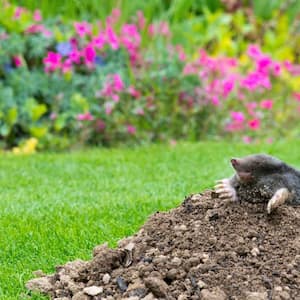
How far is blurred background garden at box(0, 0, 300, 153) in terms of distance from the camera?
855cm

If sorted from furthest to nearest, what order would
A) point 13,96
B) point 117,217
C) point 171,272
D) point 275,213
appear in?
1. point 13,96
2. point 117,217
3. point 275,213
4. point 171,272

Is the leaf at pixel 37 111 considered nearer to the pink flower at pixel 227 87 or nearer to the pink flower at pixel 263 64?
the pink flower at pixel 227 87

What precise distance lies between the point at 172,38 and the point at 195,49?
1.28 feet

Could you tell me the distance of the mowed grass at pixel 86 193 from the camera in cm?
476

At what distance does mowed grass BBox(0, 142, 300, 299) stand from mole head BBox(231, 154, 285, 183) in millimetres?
1016

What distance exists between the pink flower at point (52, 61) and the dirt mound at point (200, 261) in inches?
187

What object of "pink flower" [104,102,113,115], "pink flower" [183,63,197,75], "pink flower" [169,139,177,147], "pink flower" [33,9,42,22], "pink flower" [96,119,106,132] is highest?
"pink flower" [33,9,42,22]

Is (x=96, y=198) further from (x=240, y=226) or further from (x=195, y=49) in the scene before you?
(x=195, y=49)

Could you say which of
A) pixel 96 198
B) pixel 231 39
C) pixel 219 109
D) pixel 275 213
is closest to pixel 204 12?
pixel 231 39

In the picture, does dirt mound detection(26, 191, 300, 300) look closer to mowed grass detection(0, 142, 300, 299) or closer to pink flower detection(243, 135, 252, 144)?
mowed grass detection(0, 142, 300, 299)

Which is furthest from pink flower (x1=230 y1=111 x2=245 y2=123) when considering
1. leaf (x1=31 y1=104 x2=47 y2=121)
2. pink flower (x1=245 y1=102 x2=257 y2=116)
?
leaf (x1=31 y1=104 x2=47 y2=121)

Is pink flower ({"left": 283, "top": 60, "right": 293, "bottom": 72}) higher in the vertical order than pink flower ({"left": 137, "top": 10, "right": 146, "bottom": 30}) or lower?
lower

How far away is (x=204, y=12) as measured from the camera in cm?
1205

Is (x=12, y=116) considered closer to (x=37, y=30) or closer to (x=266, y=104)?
(x=37, y=30)
